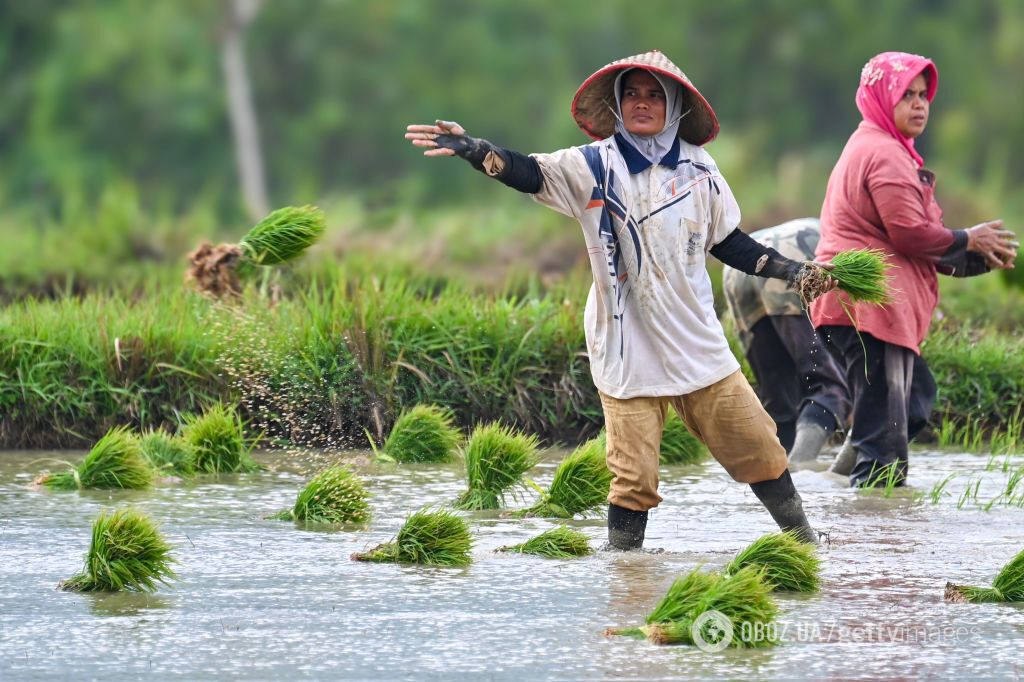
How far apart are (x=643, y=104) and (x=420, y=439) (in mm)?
2452

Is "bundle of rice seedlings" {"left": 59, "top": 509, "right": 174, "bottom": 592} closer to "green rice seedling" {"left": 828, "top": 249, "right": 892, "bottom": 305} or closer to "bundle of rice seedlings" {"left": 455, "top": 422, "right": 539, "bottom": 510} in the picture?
"bundle of rice seedlings" {"left": 455, "top": 422, "right": 539, "bottom": 510}

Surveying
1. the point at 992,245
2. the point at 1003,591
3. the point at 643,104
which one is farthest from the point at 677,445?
the point at 1003,591

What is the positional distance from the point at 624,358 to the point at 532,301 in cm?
337

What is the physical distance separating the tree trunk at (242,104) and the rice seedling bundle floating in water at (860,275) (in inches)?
1132

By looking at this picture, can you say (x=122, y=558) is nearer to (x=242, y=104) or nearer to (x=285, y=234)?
(x=285, y=234)

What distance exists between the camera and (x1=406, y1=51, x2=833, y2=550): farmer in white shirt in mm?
5496

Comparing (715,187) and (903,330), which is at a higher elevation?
(715,187)

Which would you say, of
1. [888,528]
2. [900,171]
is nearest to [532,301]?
[900,171]

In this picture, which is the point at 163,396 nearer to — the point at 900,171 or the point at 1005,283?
the point at 900,171

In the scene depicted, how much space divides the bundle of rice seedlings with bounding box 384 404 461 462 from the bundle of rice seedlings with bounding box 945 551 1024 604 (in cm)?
309

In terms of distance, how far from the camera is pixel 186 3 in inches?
1478

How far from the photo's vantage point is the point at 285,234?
25.1 feet

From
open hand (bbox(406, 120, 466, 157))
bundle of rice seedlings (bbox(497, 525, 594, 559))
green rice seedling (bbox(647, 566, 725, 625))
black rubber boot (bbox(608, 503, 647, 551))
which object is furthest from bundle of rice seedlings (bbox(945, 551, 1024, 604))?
open hand (bbox(406, 120, 466, 157))

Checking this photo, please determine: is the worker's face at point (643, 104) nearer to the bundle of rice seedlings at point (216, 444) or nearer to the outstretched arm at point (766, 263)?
the outstretched arm at point (766, 263)
